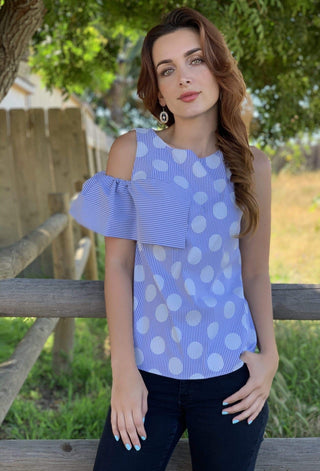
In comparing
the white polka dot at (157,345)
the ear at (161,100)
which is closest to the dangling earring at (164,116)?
the ear at (161,100)

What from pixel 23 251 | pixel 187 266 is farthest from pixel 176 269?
pixel 23 251

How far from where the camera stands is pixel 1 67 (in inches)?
99.7

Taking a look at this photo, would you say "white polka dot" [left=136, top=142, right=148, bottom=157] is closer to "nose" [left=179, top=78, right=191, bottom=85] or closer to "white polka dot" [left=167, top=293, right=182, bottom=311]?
"nose" [left=179, top=78, right=191, bottom=85]

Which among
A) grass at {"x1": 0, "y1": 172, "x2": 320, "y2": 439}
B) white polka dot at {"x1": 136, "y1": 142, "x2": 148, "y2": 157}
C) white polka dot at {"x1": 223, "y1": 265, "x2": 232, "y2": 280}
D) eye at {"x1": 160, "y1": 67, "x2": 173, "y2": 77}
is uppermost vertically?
eye at {"x1": 160, "y1": 67, "x2": 173, "y2": 77}

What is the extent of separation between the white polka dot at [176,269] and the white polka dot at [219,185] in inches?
9.5

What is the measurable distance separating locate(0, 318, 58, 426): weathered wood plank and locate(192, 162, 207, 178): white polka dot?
3.62ft

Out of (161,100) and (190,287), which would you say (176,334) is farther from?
(161,100)

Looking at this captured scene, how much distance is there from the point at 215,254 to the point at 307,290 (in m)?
0.38

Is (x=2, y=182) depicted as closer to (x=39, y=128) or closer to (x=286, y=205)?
(x=39, y=128)

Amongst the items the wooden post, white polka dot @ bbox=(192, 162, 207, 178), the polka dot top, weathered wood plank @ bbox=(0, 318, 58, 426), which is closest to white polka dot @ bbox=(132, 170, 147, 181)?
the polka dot top

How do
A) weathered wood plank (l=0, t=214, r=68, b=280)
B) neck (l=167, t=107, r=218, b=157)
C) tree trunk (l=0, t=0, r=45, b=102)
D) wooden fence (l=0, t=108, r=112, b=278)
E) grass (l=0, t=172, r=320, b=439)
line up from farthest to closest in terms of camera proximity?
wooden fence (l=0, t=108, r=112, b=278), grass (l=0, t=172, r=320, b=439), tree trunk (l=0, t=0, r=45, b=102), weathered wood plank (l=0, t=214, r=68, b=280), neck (l=167, t=107, r=218, b=157)

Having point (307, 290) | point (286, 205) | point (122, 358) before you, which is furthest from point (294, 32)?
point (286, 205)

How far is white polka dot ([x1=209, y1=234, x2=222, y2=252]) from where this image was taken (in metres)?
1.58

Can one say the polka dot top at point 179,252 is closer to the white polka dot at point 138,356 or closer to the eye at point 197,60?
the white polka dot at point 138,356
